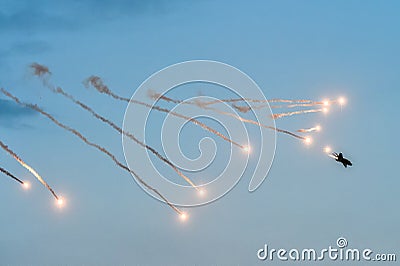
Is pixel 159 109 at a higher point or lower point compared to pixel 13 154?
higher

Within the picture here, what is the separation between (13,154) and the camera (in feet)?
262

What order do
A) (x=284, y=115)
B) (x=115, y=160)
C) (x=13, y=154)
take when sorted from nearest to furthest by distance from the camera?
(x=13, y=154), (x=115, y=160), (x=284, y=115)

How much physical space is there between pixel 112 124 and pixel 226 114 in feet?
45.0

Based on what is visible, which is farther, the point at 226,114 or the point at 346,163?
the point at 346,163

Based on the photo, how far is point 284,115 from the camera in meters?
92.5

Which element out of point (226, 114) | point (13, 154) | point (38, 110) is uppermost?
point (226, 114)

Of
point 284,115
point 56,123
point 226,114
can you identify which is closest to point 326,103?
point 284,115

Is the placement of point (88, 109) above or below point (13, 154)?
above

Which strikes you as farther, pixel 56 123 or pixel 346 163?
pixel 346 163

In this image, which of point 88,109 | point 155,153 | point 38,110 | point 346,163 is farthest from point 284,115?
point 38,110

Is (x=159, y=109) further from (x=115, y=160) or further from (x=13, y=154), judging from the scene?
(x=13, y=154)

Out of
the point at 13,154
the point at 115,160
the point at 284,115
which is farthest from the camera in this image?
the point at 284,115

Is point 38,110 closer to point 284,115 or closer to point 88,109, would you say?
point 88,109

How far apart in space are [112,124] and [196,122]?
31.8ft
